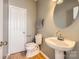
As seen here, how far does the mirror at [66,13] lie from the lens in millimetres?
2336

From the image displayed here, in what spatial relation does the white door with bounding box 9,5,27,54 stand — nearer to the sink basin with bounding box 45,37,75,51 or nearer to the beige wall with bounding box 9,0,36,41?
the beige wall with bounding box 9,0,36,41

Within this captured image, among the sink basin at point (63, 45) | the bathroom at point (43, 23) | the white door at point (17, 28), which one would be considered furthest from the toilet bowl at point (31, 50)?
the sink basin at point (63, 45)

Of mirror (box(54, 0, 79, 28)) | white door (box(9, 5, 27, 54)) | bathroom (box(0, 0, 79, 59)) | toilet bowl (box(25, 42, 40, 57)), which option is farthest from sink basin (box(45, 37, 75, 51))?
white door (box(9, 5, 27, 54))

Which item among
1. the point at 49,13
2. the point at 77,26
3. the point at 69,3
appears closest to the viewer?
the point at 77,26

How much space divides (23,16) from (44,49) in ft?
5.46

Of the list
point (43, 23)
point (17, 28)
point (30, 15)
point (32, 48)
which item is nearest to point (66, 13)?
point (43, 23)

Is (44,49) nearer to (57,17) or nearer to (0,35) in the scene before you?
(57,17)

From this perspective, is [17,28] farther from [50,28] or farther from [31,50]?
[50,28]

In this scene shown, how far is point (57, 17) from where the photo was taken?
2.95m

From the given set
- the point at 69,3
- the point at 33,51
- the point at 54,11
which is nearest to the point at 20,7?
the point at 54,11

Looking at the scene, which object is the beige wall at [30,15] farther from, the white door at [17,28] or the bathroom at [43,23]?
the white door at [17,28]

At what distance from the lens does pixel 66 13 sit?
2.59 metres

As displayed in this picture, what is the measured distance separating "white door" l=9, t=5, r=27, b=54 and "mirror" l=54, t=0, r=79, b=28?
1.59 metres

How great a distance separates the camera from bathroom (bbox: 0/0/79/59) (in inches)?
95.4
